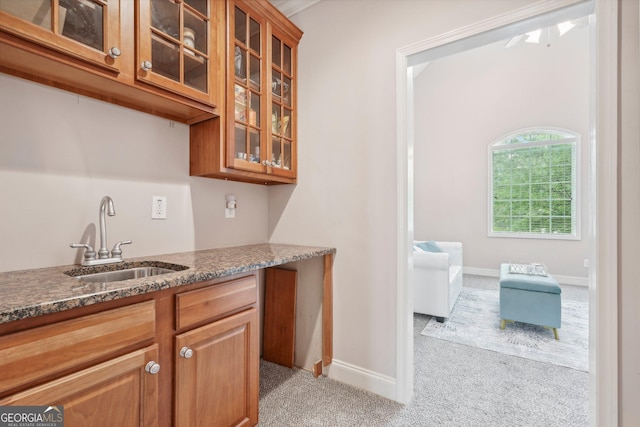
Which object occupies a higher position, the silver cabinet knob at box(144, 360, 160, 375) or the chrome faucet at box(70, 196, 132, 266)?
the chrome faucet at box(70, 196, 132, 266)

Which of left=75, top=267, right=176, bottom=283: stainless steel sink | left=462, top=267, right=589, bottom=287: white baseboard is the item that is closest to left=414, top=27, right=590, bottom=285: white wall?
left=462, top=267, right=589, bottom=287: white baseboard

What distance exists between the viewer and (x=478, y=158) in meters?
5.24

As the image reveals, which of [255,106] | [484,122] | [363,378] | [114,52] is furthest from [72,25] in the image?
[484,122]

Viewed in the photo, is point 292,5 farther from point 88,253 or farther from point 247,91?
point 88,253

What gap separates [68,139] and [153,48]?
56 centimetres

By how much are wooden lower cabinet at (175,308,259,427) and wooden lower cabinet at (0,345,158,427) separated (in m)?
0.11

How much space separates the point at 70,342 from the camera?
831 mm

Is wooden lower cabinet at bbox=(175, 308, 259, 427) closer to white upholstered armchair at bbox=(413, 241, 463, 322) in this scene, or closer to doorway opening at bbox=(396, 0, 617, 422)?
doorway opening at bbox=(396, 0, 617, 422)

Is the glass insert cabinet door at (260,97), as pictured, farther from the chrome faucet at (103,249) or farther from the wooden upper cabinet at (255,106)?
the chrome faucet at (103,249)

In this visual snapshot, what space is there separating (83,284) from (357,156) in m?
1.52

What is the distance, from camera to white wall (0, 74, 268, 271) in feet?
3.82

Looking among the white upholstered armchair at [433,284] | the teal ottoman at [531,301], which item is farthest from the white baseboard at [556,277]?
the white upholstered armchair at [433,284]

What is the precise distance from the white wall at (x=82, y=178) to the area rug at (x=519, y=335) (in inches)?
96.0

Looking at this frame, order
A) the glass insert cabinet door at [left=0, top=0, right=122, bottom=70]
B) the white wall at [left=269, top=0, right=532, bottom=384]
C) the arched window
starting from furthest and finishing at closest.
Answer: the arched window → the white wall at [left=269, top=0, right=532, bottom=384] → the glass insert cabinet door at [left=0, top=0, right=122, bottom=70]
